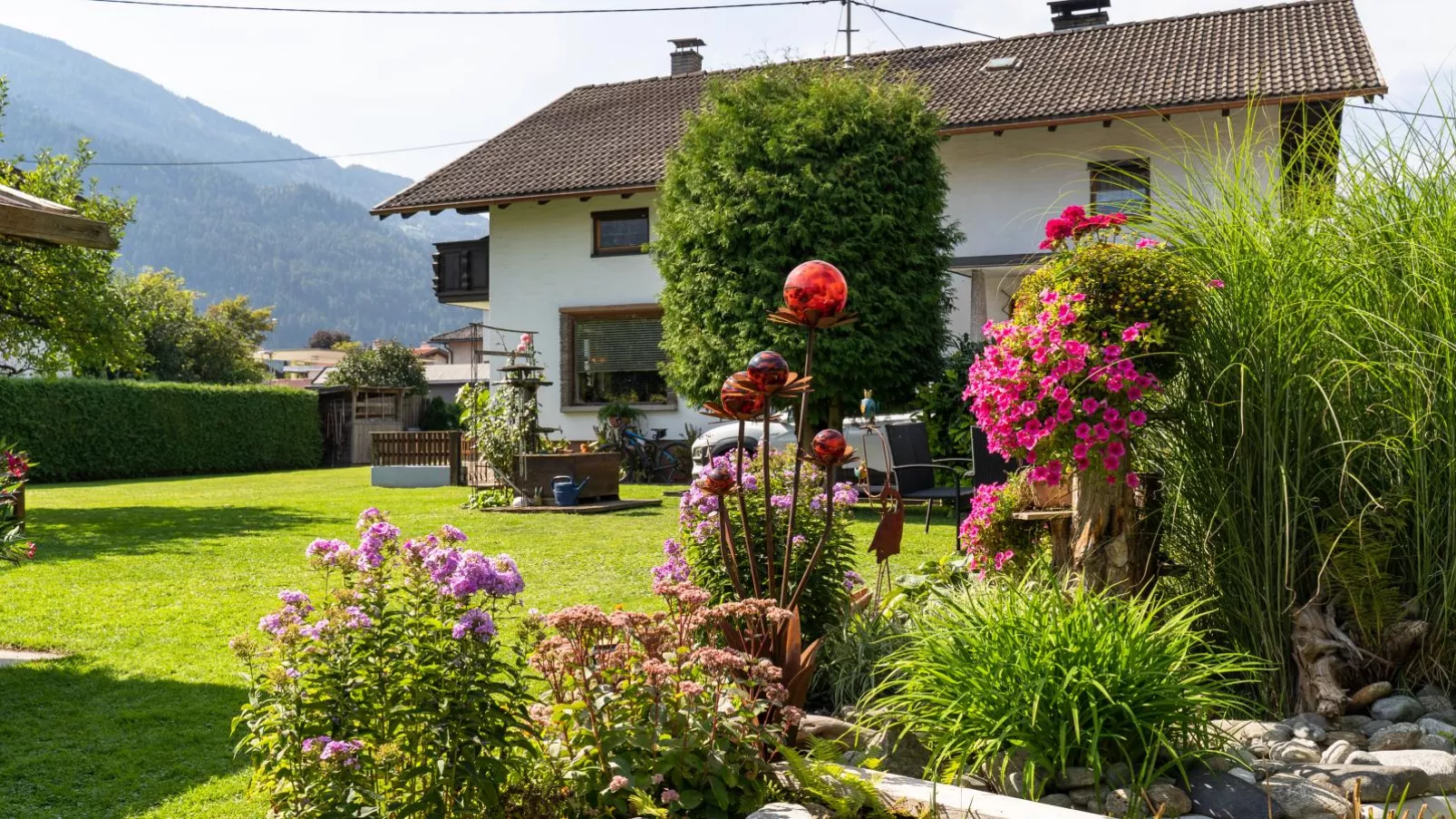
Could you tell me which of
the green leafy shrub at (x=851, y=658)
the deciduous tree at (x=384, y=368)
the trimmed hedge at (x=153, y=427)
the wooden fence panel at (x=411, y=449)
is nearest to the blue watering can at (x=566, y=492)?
the wooden fence panel at (x=411, y=449)

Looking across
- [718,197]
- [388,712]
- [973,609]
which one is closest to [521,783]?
[388,712]

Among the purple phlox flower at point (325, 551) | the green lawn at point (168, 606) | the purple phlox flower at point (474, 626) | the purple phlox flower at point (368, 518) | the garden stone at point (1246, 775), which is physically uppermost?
the purple phlox flower at point (368, 518)

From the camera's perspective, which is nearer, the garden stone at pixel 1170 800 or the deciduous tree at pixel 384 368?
the garden stone at pixel 1170 800

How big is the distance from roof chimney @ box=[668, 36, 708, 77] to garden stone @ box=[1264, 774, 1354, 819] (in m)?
22.8

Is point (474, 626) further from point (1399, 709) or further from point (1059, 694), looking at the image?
point (1399, 709)

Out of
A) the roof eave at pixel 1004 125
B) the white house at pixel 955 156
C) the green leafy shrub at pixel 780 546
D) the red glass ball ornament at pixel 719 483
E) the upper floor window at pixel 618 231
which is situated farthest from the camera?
the upper floor window at pixel 618 231

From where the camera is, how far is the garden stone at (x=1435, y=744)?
302cm

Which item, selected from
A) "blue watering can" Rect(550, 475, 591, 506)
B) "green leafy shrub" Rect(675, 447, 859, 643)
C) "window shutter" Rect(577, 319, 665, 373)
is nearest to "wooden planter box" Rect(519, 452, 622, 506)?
"blue watering can" Rect(550, 475, 591, 506)

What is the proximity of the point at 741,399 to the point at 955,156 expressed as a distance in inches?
610

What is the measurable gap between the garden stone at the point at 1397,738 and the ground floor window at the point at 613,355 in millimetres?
16494

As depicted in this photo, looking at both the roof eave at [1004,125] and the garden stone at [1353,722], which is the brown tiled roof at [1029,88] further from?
the garden stone at [1353,722]

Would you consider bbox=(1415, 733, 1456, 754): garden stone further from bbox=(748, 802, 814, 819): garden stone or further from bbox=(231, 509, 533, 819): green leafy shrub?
bbox=(231, 509, 533, 819): green leafy shrub

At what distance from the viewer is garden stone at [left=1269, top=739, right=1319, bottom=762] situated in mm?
3029

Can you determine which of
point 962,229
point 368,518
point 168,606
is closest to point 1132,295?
point 368,518
